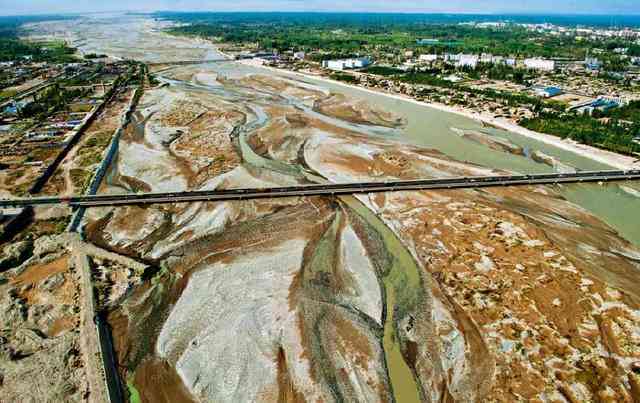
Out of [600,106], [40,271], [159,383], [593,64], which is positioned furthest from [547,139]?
[593,64]

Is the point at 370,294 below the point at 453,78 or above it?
below

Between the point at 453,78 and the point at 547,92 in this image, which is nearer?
the point at 547,92

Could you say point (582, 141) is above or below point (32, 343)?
above

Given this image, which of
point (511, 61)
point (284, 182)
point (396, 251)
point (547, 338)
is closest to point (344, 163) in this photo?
point (284, 182)

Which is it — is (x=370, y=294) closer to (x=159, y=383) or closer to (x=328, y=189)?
(x=159, y=383)

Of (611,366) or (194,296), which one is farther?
(194,296)

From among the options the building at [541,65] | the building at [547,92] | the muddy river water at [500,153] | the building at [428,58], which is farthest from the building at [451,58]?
the muddy river water at [500,153]

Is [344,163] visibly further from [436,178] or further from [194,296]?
[194,296]
